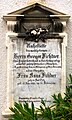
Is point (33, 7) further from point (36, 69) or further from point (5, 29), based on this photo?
point (36, 69)

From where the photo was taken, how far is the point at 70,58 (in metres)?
3.81

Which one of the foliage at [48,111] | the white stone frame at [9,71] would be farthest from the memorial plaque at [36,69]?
the foliage at [48,111]

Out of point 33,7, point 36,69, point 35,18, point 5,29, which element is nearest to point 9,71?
point 36,69

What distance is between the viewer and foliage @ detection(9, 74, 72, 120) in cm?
Answer: 334

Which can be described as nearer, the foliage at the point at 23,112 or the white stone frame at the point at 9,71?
the foliage at the point at 23,112

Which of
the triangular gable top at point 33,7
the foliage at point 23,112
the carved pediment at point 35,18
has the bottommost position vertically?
the foliage at point 23,112

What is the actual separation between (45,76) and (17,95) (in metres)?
0.38

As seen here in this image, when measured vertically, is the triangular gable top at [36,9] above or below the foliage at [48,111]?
above

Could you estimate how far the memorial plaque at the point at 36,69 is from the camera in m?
3.71

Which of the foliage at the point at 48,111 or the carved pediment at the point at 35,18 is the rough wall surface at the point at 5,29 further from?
the foliage at the point at 48,111

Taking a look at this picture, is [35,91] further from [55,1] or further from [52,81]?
[55,1]

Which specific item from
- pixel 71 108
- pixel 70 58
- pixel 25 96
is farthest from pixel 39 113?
pixel 70 58

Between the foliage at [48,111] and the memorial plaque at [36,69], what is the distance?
19cm

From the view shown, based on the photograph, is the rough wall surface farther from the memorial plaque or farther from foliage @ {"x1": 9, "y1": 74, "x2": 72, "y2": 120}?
foliage @ {"x1": 9, "y1": 74, "x2": 72, "y2": 120}
